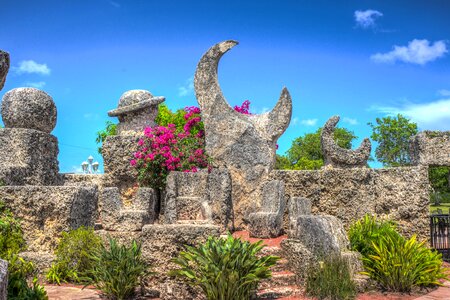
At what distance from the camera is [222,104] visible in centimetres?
1155

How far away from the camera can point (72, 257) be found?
281 inches

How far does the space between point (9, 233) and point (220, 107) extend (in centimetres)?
593

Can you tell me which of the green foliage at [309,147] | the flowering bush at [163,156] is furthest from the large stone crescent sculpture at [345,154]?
the green foliage at [309,147]

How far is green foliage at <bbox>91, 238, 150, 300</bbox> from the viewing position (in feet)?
20.6

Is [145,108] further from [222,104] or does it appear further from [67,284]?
[67,284]

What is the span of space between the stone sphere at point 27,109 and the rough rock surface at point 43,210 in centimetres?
176

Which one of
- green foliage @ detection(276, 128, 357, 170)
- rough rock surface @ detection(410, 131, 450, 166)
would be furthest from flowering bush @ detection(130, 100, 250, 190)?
green foliage @ detection(276, 128, 357, 170)

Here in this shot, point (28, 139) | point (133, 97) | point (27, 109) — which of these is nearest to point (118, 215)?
point (28, 139)

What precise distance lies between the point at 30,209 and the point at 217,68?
6.26 meters

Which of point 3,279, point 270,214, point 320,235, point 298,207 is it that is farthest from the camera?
point 298,207

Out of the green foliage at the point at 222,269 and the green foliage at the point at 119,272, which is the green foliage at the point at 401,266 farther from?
the green foliage at the point at 119,272

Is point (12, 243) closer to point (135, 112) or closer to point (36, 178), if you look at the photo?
point (36, 178)

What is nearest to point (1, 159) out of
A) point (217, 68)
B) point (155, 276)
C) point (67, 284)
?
point (67, 284)

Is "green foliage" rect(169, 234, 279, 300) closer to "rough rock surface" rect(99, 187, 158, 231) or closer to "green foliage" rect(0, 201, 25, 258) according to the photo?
"green foliage" rect(0, 201, 25, 258)
